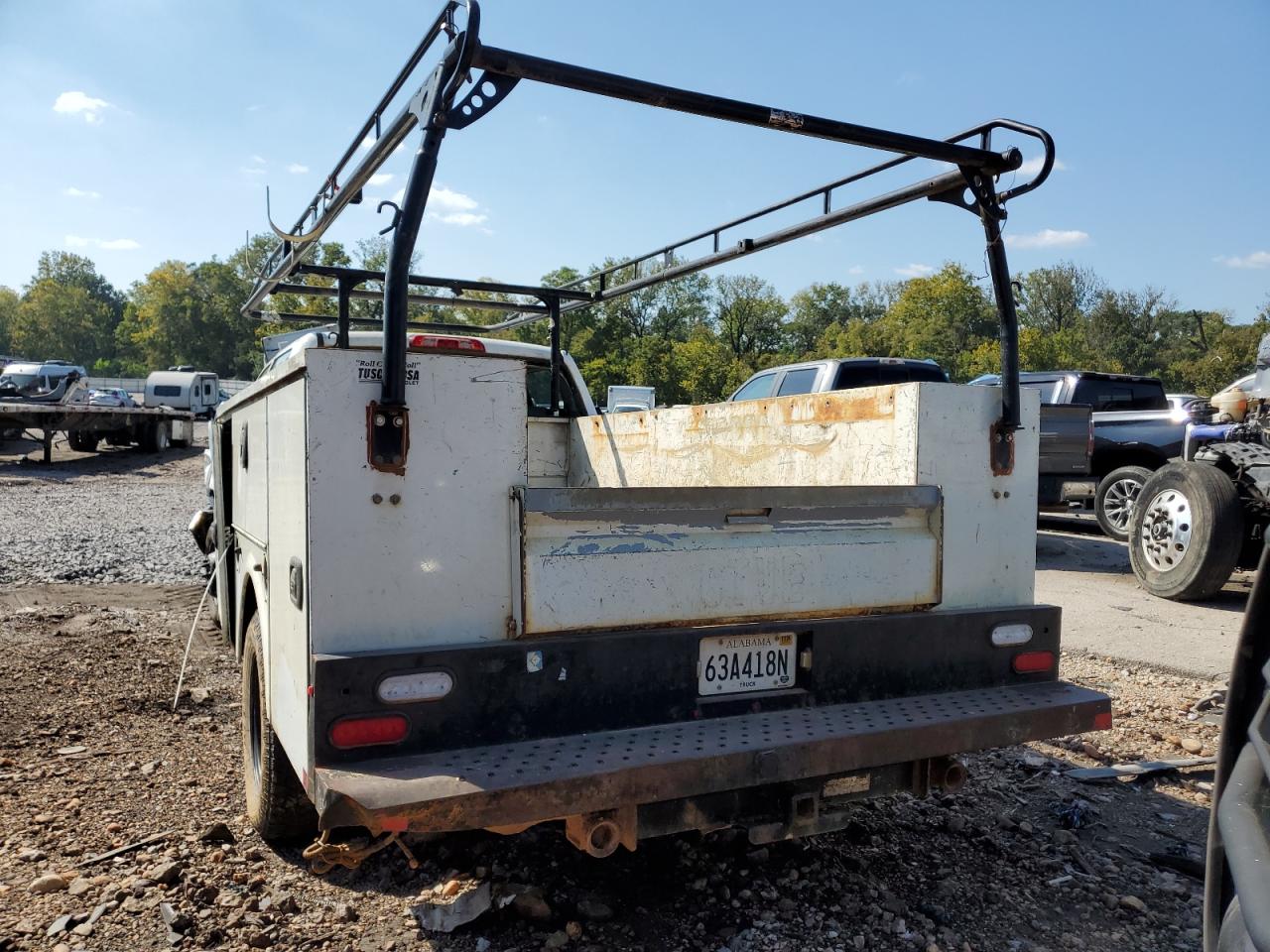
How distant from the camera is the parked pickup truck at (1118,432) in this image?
422 inches

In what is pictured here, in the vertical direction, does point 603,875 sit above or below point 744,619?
below

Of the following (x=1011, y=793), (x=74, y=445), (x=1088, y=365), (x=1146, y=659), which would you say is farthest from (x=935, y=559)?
(x=1088, y=365)

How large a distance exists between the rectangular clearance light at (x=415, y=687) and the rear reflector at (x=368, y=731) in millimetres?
50

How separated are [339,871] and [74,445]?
78.1 feet

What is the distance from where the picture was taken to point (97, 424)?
21.7m

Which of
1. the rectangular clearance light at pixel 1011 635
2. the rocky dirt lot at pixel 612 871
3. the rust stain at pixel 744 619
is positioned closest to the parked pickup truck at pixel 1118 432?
the rocky dirt lot at pixel 612 871

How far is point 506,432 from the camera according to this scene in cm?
248

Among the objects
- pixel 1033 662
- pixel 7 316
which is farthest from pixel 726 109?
pixel 7 316

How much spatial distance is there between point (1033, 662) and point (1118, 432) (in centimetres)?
1000

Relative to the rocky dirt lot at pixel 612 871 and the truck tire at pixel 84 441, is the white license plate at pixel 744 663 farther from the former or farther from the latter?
the truck tire at pixel 84 441

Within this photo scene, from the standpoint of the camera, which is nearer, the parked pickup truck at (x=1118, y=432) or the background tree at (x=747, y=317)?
the parked pickup truck at (x=1118, y=432)

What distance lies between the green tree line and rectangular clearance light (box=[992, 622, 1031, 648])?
2972 centimetres

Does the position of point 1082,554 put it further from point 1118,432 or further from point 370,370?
point 370,370

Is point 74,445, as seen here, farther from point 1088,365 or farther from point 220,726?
point 1088,365
